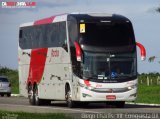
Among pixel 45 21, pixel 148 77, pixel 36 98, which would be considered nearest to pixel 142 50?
pixel 45 21

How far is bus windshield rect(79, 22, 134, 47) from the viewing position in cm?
3453

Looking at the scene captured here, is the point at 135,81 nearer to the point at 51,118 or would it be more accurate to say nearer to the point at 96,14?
the point at 96,14

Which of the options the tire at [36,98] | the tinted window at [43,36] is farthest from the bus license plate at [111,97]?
the tire at [36,98]

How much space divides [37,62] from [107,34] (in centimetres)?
652

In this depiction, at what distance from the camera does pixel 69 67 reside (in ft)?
116

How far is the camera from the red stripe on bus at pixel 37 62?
3912cm

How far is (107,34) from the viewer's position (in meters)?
34.8

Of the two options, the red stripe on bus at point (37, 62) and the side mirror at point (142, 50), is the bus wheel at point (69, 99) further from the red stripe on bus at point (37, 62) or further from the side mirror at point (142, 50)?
the side mirror at point (142, 50)

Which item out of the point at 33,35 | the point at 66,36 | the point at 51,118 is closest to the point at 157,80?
the point at 33,35

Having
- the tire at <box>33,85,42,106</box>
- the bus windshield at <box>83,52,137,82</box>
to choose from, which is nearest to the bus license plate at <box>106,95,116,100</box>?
the bus windshield at <box>83,52,137,82</box>

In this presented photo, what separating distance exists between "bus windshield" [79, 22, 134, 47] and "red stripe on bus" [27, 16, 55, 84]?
13.4 feet

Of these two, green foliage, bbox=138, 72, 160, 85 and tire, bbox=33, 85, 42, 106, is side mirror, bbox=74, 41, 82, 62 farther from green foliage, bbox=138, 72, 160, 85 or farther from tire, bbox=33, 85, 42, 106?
green foliage, bbox=138, 72, 160, 85

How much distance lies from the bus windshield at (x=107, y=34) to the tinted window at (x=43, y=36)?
143 centimetres

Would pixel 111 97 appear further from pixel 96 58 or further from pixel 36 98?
pixel 36 98
